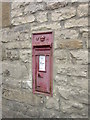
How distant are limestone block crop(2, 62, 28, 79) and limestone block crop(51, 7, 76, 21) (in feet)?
2.69

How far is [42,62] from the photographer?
8.92 feet

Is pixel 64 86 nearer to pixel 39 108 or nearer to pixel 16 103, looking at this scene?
pixel 39 108

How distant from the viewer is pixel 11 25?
3.06 meters

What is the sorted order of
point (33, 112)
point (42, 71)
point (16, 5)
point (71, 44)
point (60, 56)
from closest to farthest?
point (71, 44) → point (60, 56) → point (42, 71) → point (33, 112) → point (16, 5)

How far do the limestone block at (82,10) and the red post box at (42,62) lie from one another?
0.44 meters

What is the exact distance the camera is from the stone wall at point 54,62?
2346mm

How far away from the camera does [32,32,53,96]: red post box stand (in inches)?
104

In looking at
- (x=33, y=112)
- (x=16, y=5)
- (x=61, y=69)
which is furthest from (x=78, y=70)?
(x=16, y=5)

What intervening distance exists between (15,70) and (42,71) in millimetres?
506

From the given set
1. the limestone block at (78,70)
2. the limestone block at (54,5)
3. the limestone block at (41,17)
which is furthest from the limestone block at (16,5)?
the limestone block at (78,70)

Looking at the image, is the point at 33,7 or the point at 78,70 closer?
the point at 78,70

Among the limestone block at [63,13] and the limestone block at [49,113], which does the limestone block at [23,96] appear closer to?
the limestone block at [49,113]

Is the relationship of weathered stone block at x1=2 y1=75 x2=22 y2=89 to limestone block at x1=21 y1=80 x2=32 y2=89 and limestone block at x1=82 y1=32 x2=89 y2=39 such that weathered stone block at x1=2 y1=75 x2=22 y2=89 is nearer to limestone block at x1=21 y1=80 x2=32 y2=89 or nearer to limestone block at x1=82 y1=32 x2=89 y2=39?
limestone block at x1=21 y1=80 x2=32 y2=89

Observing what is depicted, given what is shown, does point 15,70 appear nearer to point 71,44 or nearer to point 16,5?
point 16,5
